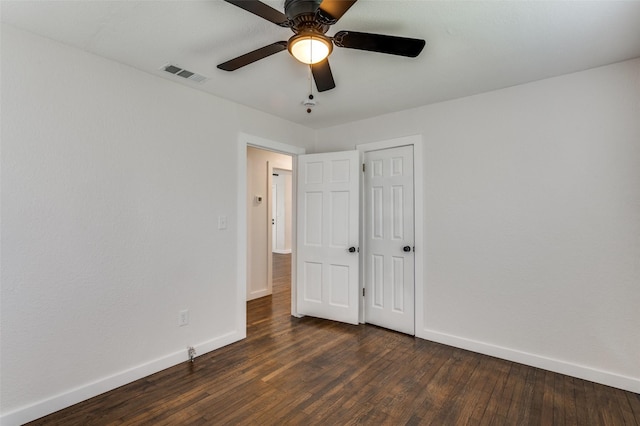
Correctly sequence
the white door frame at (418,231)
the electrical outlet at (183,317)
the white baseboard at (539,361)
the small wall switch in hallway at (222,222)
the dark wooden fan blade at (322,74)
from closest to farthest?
the dark wooden fan blade at (322,74), the white baseboard at (539,361), the electrical outlet at (183,317), the small wall switch in hallway at (222,222), the white door frame at (418,231)

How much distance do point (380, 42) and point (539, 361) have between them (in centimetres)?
283

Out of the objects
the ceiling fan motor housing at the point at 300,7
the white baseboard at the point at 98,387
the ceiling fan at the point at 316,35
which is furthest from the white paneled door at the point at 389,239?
the ceiling fan motor housing at the point at 300,7

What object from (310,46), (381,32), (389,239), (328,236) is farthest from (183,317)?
(381,32)

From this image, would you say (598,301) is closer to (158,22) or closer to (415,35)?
(415,35)

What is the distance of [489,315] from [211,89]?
10.9ft

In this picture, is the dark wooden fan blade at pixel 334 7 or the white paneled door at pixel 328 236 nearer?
the dark wooden fan blade at pixel 334 7

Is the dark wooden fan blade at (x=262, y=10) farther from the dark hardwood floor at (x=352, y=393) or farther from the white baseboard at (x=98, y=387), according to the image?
the white baseboard at (x=98, y=387)

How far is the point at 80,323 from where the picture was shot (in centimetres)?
218

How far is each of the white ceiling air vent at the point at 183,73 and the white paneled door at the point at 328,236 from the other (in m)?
1.57

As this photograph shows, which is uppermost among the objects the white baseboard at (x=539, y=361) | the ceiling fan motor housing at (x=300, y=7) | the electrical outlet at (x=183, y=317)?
the ceiling fan motor housing at (x=300, y=7)

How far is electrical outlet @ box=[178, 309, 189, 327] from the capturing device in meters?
2.74

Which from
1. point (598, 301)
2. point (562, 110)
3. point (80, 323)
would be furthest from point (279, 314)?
point (562, 110)

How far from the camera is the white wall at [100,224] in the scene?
1958 mm

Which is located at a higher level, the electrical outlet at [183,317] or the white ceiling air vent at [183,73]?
the white ceiling air vent at [183,73]
